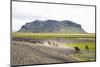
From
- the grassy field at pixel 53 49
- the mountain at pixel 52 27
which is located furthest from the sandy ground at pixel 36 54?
the mountain at pixel 52 27

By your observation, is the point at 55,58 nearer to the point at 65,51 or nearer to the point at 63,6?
the point at 65,51

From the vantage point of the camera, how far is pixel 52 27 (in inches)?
102

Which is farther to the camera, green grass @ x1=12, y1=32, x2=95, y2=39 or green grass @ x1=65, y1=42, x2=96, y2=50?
green grass @ x1=65, y1=42, x2=96, y2=50

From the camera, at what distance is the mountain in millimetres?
2490

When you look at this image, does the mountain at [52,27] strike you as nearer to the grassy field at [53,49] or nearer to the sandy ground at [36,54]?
the grassy field at [53,49]

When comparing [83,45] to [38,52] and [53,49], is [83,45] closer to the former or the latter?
[53,49]

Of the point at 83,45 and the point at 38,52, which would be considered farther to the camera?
the point at 83,45

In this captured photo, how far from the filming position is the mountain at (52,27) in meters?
2.49

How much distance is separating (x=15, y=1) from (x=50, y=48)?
656 millimetres

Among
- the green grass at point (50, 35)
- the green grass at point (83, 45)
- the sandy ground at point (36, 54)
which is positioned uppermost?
the green grass at point (50, 35)

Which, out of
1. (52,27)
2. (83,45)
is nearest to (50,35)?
(52,27)

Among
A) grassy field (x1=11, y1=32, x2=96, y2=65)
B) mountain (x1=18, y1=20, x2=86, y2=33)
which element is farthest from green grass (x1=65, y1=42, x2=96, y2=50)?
mountain (x1=18, y1=20, x2=86, y2=33)

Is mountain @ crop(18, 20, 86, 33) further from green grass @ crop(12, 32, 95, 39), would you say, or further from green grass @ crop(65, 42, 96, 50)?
green grass @ crop(65, 42, 96, 50)
